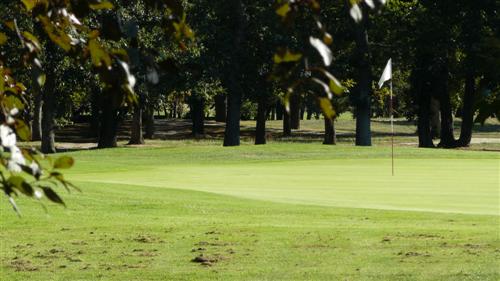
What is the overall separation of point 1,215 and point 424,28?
123 feet

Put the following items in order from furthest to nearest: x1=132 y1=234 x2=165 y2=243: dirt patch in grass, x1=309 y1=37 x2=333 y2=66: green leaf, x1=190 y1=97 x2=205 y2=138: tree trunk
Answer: x1=190 y1=97 x2=205 y2=138: tree trunk → x1=132 y1=234 x2=165 y2=243: dirt patch in grass → x1=309 y1=37 x2=333 y2=66: green leaf

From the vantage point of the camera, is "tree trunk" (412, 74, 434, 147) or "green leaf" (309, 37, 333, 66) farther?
"tree trunk" (412, 74, 434, 147)

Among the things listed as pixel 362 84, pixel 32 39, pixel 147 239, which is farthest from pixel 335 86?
pixel 362 84

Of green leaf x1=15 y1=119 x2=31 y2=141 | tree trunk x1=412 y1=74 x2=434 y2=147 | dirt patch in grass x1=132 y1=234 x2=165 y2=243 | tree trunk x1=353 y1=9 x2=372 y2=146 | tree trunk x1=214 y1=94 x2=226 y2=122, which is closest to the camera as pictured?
green leaf x1=15 y1=119 x2=31 y2=141

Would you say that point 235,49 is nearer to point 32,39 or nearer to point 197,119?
point 197,119

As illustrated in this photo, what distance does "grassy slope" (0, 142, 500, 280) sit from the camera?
11.3 m

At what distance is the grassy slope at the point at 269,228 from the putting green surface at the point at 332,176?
61 mm

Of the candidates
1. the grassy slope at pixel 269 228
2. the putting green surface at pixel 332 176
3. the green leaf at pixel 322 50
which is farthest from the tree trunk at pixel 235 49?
the green leaf at pixel 322 50

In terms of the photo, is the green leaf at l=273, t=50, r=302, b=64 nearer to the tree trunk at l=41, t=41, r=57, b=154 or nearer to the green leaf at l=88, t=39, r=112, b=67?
the green leaf at l=88, t=39, r=112, b=67

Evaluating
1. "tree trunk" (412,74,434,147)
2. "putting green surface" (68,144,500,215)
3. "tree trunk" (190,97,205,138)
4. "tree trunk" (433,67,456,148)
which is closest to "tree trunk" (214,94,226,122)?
"tree trunk" (190,97,205,138)

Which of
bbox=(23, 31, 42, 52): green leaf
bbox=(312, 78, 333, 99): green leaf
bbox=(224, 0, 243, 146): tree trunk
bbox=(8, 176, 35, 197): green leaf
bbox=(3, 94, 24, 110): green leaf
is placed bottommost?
bbox=(8, 176, 35, 197): green leaf

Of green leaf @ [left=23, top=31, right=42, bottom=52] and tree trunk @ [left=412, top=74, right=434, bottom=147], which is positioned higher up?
green leaf @ [left=23, top=31, right=42, bottom=52]

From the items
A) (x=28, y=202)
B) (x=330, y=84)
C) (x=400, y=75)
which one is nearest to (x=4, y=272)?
(x=28, y=202)

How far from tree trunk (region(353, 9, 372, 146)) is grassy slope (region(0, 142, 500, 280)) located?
2361cm
